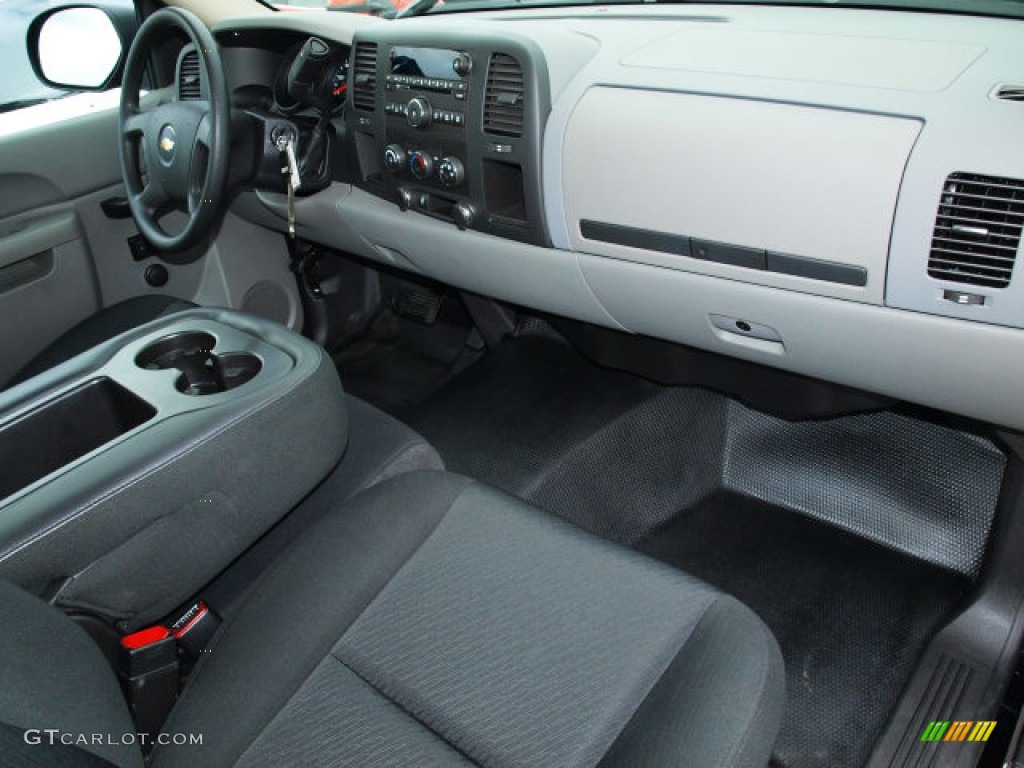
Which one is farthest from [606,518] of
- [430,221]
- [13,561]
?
[13,561]

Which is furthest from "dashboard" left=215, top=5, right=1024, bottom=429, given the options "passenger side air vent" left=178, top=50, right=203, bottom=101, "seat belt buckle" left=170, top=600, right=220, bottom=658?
"seat belt buckle" left=170, top=600, right=220, bottom=658

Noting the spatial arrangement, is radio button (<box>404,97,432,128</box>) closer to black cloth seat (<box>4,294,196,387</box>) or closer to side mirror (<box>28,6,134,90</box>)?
black cloth seat (<box>4,294,196,387</box>)

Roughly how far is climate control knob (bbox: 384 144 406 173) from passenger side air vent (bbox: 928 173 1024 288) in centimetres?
106

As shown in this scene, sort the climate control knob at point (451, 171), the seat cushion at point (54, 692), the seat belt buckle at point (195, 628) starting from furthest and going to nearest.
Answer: the climate control knob at point (451, 171) < the seat belt buckle at point (195, 628) < the seat cushion at point (54, 692)

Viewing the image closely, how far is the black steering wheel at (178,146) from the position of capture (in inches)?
69.8

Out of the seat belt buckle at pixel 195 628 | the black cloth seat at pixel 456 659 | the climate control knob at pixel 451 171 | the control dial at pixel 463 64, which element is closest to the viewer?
the black cloth seat at pixel 456 659

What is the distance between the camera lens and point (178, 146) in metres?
1.89

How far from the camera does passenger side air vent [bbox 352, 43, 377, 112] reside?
6.27 feet

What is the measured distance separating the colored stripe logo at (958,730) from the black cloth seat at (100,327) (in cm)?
170

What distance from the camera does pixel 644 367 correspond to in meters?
2.17

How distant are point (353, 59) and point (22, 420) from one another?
1005 millimetres

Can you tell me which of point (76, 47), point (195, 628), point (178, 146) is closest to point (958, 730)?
point (195, 628)

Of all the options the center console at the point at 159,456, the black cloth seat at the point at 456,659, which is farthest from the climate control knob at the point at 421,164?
the black cloth seat at the point at 456,659

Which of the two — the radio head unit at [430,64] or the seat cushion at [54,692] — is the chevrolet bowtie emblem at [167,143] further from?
the seat cushion at [54,692]
